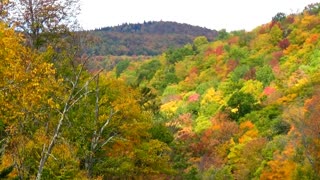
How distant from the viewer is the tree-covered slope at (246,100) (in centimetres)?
4462

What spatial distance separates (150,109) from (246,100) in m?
28.5

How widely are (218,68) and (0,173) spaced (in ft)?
361

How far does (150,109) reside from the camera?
49.9m

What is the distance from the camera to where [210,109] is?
88.4 metres

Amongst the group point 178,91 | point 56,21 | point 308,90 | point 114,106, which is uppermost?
point 56,21

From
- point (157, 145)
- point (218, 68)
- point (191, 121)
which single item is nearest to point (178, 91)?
point (218, 68)

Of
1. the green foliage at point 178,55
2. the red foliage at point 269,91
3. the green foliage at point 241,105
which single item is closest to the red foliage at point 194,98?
the red foliage at point 269,91

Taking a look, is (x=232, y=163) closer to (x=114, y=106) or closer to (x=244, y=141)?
(x=244, y=141)

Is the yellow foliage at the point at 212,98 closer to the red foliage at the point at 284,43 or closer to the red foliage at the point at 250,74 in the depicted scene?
the red foliage at the point at 250,74

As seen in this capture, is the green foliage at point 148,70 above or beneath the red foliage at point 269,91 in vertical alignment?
beneath

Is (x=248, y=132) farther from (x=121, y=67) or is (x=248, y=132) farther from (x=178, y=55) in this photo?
(x=121, y=67)

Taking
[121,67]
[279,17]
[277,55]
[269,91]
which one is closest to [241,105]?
Answer: [269,91]

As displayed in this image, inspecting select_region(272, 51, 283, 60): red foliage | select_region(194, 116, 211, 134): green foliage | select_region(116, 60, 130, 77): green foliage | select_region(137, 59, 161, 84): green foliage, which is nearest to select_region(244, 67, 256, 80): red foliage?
select_region(272, 51, 283, 60): red foliage

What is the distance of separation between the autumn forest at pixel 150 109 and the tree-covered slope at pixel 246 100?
7.4 inches
